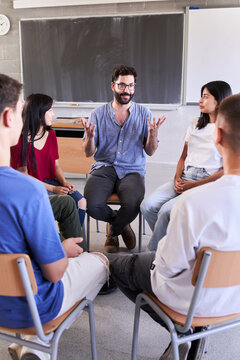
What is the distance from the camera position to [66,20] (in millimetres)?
4879

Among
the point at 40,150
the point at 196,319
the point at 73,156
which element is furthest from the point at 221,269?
the point at 73,156

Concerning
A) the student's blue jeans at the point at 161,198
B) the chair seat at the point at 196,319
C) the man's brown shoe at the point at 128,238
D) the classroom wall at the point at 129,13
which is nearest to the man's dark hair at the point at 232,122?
the chair seat at the point at 196,319

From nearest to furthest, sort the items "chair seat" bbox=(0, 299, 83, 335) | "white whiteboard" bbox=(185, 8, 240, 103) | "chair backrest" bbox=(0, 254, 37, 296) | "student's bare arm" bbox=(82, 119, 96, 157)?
"chair backrest" bbox=(0, 254, 37, 296) → "chair seat" bbox=(0, 299, 83, 335) → "student's bare arm" bbox=(82, 119, 96, 157) → "white whiteboard" bbox=(185, 8, 240, 103)

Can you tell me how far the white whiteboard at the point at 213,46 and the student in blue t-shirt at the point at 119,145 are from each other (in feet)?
7.28

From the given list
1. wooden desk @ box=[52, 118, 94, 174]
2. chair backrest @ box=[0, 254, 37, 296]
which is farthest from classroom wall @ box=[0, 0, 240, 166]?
chair backrest @ box=[0, 254, 37, 296]

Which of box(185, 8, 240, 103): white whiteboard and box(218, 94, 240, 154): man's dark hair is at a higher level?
box(185, 8, 240, 103): white whiteboard

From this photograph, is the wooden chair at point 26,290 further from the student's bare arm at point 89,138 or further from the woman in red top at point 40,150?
the student's bare arm at point 89,138

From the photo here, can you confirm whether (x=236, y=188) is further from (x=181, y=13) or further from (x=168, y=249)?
(x=181, y=13)

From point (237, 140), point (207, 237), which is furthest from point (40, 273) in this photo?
point (237, 140)

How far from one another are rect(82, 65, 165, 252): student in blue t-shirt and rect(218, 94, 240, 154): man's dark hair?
121cm

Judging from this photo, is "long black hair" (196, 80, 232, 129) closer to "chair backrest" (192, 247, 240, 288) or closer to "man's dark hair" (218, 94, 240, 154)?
"man's dark hair" (218, 94, 240, 154)

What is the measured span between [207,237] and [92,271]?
1.64ft

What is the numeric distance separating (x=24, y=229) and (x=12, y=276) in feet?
0.43

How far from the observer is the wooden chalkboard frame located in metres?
4.62
